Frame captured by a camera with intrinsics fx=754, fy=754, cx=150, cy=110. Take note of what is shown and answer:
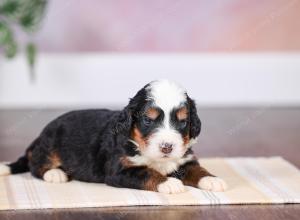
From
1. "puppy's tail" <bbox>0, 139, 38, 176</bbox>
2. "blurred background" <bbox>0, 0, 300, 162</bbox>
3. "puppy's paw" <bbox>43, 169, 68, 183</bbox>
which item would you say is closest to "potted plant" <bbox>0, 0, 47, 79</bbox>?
"blurred background" <bbox>0, 0, 300, 162</bbox>

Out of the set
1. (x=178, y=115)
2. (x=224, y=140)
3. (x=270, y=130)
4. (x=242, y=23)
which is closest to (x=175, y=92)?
(x=178, y=115)

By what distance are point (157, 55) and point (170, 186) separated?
12.0 feet

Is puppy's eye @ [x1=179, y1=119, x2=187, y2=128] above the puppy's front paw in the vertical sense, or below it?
above

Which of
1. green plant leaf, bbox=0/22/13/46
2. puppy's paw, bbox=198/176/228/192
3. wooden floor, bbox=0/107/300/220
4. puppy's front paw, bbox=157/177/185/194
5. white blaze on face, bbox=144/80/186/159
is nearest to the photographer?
wooden floor, bbox=0/107/300/220

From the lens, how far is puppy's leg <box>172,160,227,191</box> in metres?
3.68

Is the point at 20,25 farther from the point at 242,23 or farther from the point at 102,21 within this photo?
the point at 242,23

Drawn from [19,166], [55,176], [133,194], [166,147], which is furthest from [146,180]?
[19,166]

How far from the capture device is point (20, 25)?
6551 mm

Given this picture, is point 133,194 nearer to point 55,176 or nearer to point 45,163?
point 55,176

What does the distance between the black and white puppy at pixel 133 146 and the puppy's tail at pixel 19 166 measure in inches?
0.4

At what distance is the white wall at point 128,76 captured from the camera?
23.2 feet

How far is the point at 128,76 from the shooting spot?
7117mm

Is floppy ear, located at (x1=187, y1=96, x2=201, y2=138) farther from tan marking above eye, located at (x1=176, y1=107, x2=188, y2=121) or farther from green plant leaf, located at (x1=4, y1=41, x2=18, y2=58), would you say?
green plant leaf, located at (x1=4, y1=41, x2=18, y2=58)

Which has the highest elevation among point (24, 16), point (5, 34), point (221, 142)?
point (24, 16)
